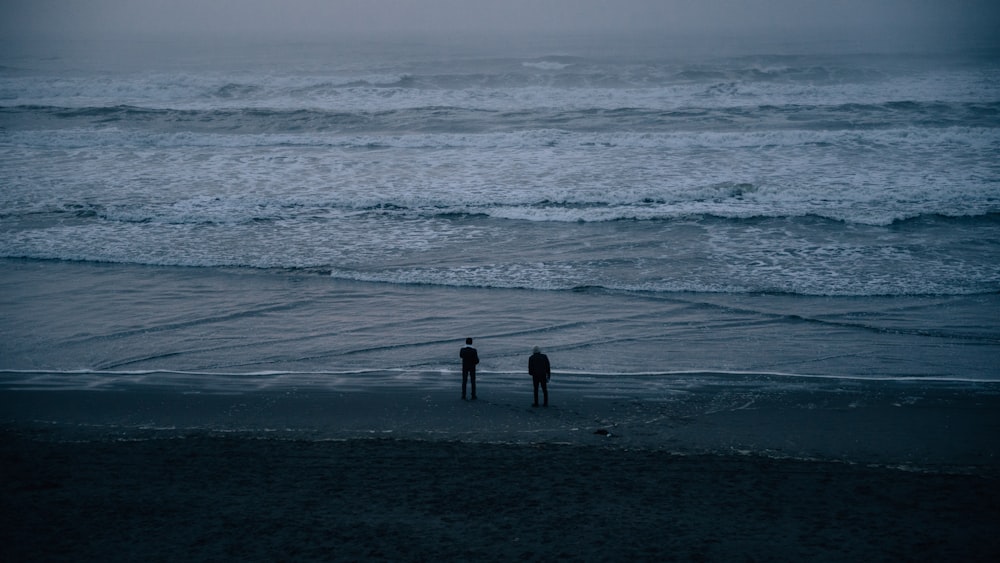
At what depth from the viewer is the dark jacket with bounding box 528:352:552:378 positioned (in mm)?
10000

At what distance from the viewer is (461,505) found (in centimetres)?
774

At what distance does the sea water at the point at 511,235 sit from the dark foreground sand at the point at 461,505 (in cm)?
256

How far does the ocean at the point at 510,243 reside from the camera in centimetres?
1188

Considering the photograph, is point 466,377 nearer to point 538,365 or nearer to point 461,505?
point 538,365

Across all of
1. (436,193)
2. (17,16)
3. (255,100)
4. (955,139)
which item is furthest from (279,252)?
(17,16)

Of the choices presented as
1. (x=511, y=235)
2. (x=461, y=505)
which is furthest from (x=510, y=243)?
(x=461, y=505)

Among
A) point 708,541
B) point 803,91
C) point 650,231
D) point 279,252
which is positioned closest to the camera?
point 708,541

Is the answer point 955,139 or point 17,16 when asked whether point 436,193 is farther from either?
point 17,16

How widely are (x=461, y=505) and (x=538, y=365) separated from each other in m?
2.65

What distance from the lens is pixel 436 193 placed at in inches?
895

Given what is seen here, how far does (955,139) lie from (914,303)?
17277 mm

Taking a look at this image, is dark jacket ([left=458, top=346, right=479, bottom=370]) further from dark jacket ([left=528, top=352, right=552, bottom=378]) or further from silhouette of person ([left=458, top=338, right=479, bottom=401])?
dark jacket ([left=528, top=352, right=552, bottom=378])

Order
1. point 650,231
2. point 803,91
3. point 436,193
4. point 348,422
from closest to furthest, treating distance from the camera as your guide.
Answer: point 348,422 < point 650,231 < point 436,193 < point 803,91

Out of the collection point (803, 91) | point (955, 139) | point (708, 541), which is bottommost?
point (708, 541)
